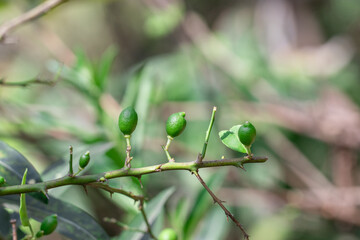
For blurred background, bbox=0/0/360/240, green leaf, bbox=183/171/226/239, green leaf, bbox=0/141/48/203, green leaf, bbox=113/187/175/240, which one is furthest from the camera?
blurred background, bbox=0/0/360/240

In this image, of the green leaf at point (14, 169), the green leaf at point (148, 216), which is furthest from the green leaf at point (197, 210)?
the green leaf at point (14, 169)

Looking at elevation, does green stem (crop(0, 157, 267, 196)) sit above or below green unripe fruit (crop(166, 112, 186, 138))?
below

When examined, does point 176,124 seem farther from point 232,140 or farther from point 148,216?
point 148,216

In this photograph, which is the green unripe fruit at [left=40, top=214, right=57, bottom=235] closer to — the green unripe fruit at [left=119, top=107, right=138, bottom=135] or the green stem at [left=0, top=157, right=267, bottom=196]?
the green stem at [left=0, top=157, right=267, bottom=196]

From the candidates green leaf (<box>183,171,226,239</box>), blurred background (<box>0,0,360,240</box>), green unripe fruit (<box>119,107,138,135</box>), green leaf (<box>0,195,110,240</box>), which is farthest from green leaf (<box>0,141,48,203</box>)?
blurred background (<box>0,0,360,240</box>)

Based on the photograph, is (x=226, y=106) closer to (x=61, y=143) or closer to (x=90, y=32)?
(x=61, y=143)

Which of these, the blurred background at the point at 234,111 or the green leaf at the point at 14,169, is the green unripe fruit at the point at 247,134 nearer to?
the green leaf at the point at 14,169
